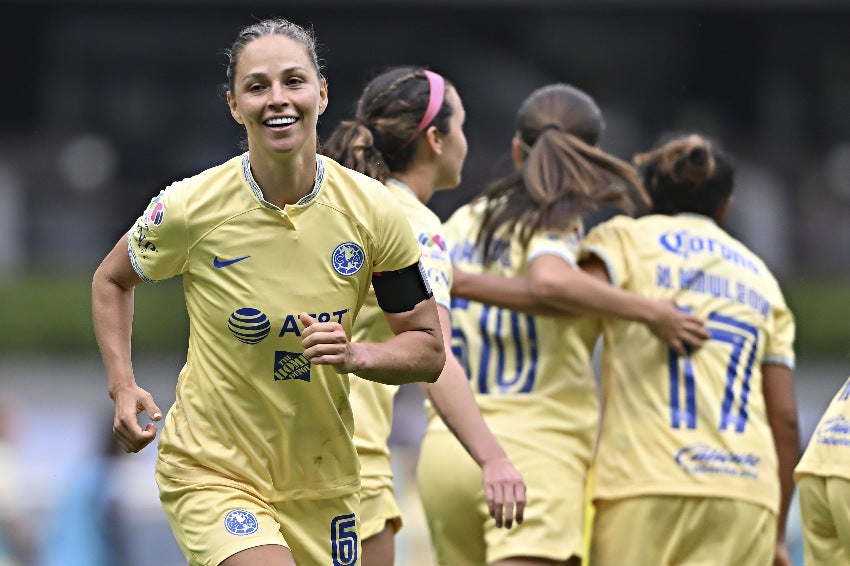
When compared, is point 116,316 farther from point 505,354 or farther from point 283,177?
point 505,354

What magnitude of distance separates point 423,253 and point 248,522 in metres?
1.32

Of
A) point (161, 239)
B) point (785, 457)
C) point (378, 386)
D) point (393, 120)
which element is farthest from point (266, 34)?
point (785, 457)

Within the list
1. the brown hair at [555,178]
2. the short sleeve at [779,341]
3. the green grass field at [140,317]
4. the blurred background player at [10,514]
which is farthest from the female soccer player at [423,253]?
the green grass field at [140,317]

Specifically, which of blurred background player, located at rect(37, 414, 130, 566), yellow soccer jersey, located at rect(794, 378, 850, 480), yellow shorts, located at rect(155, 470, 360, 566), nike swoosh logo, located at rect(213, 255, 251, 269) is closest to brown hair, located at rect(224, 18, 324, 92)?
nike swoosh logo, located at rect(213, 255, 251, 269)

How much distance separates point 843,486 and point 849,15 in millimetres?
27351

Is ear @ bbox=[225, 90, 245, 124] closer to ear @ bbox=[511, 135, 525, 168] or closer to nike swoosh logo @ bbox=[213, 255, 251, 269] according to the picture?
nike swoosh logo @ bbox=[213, 255, 251, 269]

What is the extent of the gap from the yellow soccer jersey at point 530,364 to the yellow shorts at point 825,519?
2.98 ft

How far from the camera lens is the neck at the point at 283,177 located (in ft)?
15.9

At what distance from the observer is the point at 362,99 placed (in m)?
6.29

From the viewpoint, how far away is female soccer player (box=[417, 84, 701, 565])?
6.23 meters

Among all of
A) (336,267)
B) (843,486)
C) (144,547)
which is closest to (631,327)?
(843,486)

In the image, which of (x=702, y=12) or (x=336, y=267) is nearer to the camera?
(x=336, y=267)

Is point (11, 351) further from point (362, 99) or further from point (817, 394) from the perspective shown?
point (362, 99)

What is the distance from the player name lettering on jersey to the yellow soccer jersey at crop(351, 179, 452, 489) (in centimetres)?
109
